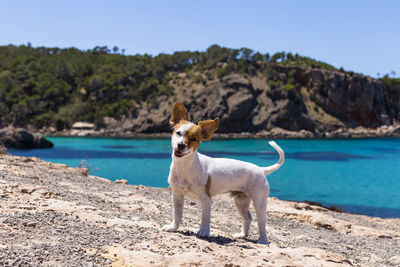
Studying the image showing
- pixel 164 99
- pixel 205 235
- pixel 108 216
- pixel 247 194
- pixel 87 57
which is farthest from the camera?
pixel 87 57

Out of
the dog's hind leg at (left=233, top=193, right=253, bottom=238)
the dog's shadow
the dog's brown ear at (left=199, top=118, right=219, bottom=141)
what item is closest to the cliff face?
the dog's hind leg at (left=233, top=193, right=253, bottom=238)

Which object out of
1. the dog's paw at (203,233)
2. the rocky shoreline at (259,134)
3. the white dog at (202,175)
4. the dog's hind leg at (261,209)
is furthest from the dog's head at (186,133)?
the rocky shoreline at (259,134)

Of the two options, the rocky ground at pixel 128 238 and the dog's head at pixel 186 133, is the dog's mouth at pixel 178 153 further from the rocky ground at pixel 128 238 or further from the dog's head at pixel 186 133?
the rocky ground at pixel 128 238

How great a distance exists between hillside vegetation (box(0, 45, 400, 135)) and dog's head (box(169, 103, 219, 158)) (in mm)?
69834

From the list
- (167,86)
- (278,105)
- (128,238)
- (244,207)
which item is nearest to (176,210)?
(128,238)

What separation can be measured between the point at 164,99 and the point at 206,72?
13.2 m

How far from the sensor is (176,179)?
211 inches

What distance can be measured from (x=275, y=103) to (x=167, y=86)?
24.8m

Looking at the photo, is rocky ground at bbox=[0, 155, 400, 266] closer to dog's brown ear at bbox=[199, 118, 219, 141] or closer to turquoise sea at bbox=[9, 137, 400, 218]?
dog's brown ear at bbox=[199, 118, 219, 141]

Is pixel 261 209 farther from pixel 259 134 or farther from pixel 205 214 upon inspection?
pixel 259 134

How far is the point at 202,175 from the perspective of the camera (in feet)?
17.3

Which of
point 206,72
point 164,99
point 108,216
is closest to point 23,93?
point 164,99

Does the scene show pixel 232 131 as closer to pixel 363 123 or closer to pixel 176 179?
pixel 363 123

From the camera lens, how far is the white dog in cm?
505
